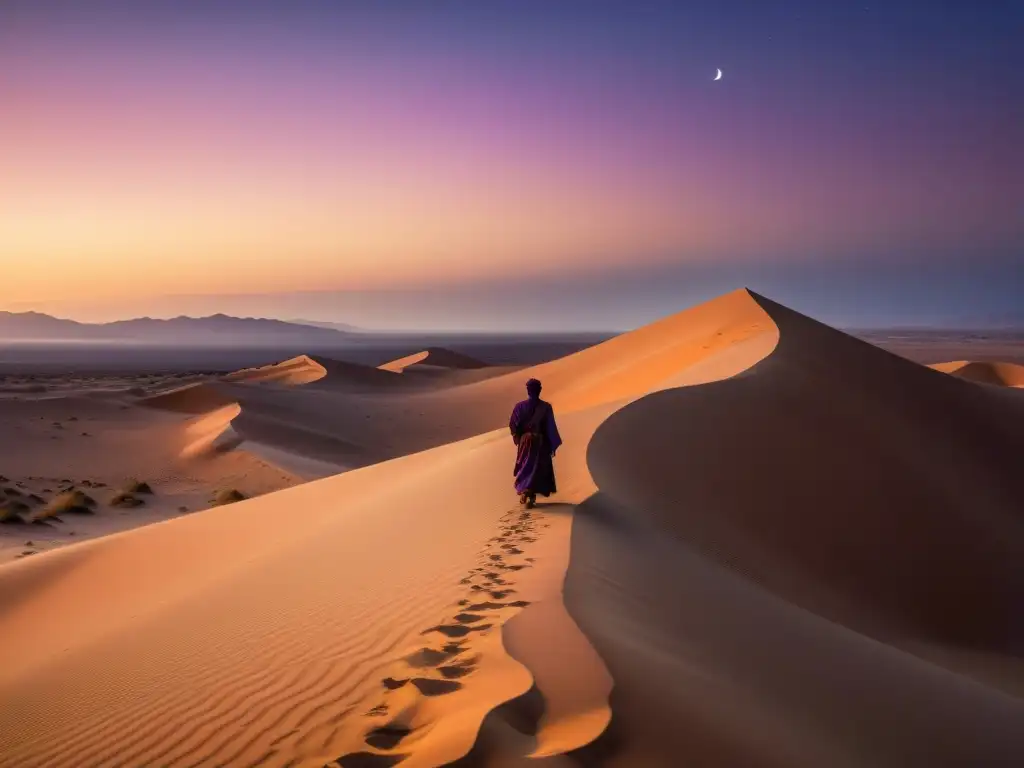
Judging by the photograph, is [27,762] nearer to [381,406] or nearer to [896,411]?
[896,411]

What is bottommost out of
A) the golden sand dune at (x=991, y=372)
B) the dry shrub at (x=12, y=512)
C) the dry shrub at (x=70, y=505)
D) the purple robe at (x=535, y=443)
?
the dry shrub at (x=70, y=505)

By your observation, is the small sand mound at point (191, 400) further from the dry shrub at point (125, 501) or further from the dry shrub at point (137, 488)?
the dry shrub at point (125, 501)

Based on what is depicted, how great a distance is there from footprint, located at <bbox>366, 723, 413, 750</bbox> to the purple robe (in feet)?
15.3

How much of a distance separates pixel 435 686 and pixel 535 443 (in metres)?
4.39

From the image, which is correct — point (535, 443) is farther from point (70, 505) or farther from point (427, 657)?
point (70, 505)

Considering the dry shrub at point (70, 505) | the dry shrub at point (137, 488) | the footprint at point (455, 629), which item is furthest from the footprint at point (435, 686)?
the dry shrub at point (137, 488)

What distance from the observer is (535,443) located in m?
8.02

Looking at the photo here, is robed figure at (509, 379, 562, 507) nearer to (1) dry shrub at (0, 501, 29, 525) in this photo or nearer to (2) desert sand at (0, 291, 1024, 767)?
(2) desert sand at (0, 291, 1024, 767)

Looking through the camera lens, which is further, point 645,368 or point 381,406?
point 381,406

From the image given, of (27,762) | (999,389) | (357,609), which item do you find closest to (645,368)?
(999,389)

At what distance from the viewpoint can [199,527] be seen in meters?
11.1

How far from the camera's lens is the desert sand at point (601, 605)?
11.8ft

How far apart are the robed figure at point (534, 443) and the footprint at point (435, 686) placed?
4248 mm

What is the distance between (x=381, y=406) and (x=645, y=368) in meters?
13.2
